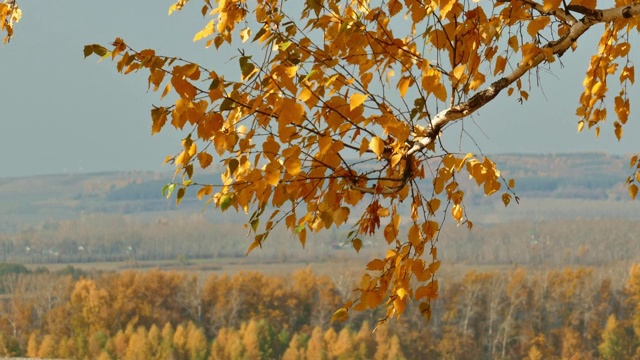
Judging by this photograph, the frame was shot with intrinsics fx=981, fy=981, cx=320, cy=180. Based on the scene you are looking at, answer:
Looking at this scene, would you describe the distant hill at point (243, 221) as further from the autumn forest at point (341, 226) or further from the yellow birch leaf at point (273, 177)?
the yellow birch leaf at point (273, 177)

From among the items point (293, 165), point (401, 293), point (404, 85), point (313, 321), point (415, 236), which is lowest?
point (313, 321)

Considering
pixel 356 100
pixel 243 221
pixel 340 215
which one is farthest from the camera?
pixel 243 221

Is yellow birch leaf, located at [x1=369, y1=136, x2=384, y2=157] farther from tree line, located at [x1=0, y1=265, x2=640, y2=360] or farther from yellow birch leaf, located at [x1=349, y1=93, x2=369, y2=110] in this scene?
tree line, located at [x1=0, y1=265, x2=640, y2=360]

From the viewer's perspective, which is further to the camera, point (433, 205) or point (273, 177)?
point (433, 205)

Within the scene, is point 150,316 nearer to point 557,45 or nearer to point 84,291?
point 84,291

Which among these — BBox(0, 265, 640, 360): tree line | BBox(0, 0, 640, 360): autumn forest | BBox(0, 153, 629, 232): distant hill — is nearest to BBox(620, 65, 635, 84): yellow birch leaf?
BBox(0, 0, 640, 360): autumn forest

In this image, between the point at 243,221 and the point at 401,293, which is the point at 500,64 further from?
the point at 243,221

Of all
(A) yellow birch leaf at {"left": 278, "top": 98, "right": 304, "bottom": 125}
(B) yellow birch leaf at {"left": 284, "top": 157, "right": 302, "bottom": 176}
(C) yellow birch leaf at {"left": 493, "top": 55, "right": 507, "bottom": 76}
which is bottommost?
(B) yellow birch leaf at {"left": 284, "top": 157, "right": 302, "bottom": 176}

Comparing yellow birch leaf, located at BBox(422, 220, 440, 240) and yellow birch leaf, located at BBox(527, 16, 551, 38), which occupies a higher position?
yellow birch leaf, located at BBox(527, 16, 551, 38)

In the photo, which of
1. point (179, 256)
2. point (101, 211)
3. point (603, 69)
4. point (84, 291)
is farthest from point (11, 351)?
point (101, 211)

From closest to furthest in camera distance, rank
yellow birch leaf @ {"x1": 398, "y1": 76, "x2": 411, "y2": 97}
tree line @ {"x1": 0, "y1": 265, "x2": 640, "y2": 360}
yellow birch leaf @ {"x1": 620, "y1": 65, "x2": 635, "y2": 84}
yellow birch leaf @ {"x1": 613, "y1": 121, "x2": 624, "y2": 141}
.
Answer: yellow birch leaf @ {"x1": 398, "y1": 76, "x2": 411, "y2": 97} → yellow birch leaf @ {"x1": 620, "y1": 65, "x2": 635, "y2": 84} → yellow birch leaf @ {"x1": 613, "y1": 121, "x2": 624, "y2": 141} → tree line @ {"x1": 0, "y1": 265, "x2": 640, "y2": 360}

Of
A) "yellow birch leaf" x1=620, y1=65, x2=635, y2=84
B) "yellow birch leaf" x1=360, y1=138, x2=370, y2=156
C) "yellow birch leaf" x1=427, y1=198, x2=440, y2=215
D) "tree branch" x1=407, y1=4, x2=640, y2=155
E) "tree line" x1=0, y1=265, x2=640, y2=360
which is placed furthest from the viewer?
"tree line" x1=0, y1=265, x2=640, y2=360

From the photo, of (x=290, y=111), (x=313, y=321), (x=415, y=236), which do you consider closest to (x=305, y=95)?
(x=290, y=111)

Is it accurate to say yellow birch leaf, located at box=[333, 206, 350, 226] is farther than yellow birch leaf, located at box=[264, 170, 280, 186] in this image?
Yes
